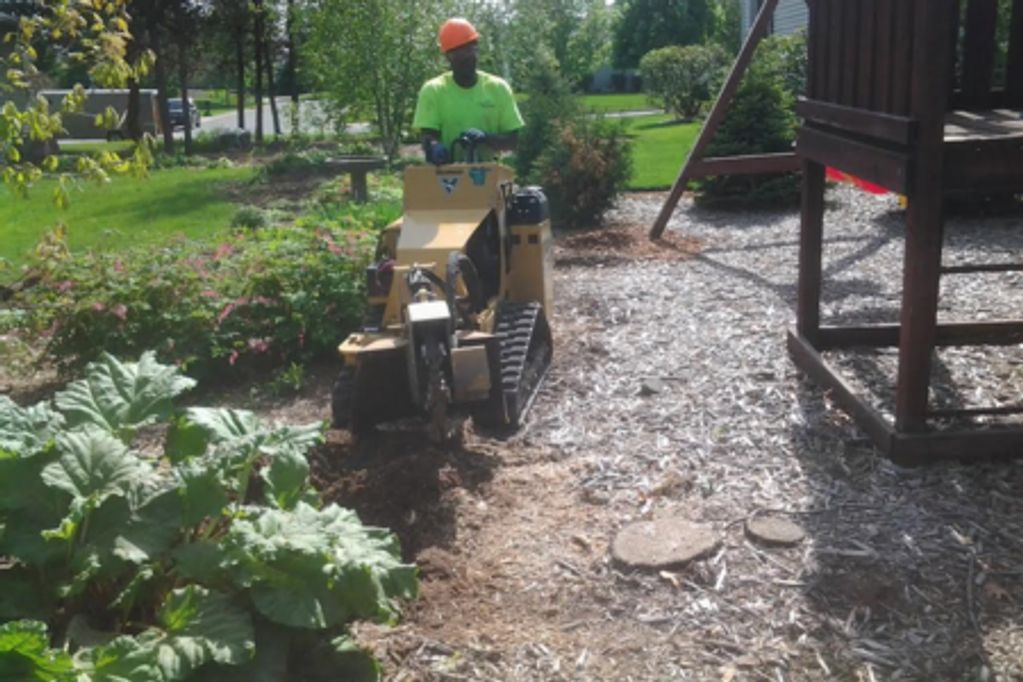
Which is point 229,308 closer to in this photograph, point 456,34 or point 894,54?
point 456,34

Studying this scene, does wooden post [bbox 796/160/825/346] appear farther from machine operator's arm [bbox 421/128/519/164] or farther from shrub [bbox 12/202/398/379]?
shrub [bbox 12/202/398/379]

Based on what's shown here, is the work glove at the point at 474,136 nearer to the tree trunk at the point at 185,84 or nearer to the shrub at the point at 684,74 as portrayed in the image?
the tree trunk at the point at 185,84

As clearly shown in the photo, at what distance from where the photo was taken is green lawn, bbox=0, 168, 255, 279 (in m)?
12.2

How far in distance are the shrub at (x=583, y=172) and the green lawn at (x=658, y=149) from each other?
0.62 metres

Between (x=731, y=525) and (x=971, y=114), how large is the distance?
8.59ft

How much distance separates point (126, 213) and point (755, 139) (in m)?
7.93

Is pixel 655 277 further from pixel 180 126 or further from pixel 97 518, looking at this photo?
pixel 180 126

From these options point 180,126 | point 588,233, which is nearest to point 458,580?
point 588,233

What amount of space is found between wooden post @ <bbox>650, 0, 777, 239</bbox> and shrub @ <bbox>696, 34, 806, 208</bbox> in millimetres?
1491

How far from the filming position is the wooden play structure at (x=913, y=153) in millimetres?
4395

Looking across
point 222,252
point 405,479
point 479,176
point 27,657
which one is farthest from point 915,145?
point 222,252

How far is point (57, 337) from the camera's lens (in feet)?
21.4

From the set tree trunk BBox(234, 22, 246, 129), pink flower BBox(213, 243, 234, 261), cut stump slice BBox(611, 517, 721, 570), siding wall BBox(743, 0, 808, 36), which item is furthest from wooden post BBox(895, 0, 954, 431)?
tree trunk BBox(234, 22, 246, 129)

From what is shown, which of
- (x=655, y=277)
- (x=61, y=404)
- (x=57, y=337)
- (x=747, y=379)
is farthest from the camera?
(x=655, y=277)
